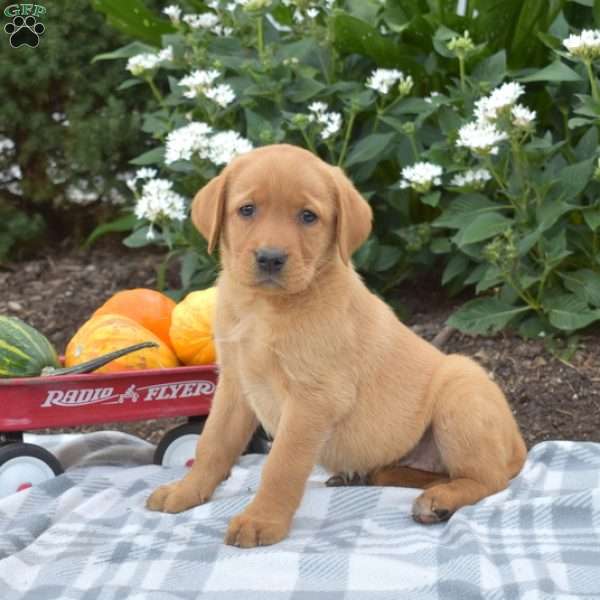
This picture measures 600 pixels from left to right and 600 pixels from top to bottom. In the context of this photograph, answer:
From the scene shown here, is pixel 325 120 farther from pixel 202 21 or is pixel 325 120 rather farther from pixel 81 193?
pixel 81 193

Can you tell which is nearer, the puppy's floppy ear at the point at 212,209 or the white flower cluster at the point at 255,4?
the puppy's floppy ear at the point at 212,209

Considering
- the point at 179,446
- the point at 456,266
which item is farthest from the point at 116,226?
the point at 179,446

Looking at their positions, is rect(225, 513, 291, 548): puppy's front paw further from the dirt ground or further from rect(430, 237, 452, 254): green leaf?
rect(430, 237, 452, 254): green leaf

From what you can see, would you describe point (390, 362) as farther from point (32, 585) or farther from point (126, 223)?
point (126, 223)

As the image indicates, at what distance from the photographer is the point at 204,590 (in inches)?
139

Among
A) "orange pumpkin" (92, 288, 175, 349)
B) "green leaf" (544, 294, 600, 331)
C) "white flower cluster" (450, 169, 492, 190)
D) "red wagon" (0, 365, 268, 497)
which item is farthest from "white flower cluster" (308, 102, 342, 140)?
"red wagon" (0, 365, 268, 497)

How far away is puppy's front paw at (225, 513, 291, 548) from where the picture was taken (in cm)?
376

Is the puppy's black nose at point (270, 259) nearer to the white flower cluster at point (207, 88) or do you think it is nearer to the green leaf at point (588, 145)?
the white flower cluster at point (207, 88)

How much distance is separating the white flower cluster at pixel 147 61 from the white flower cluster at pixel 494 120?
189 cm

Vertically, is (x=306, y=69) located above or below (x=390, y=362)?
above

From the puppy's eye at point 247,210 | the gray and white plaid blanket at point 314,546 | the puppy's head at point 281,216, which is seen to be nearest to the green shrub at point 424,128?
the gray and white plaid blanket at point 314,546

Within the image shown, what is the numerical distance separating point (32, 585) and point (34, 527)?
0.50 metres

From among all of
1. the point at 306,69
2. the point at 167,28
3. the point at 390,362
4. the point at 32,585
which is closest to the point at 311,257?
the point at 390,362

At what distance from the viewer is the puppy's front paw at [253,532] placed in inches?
148
